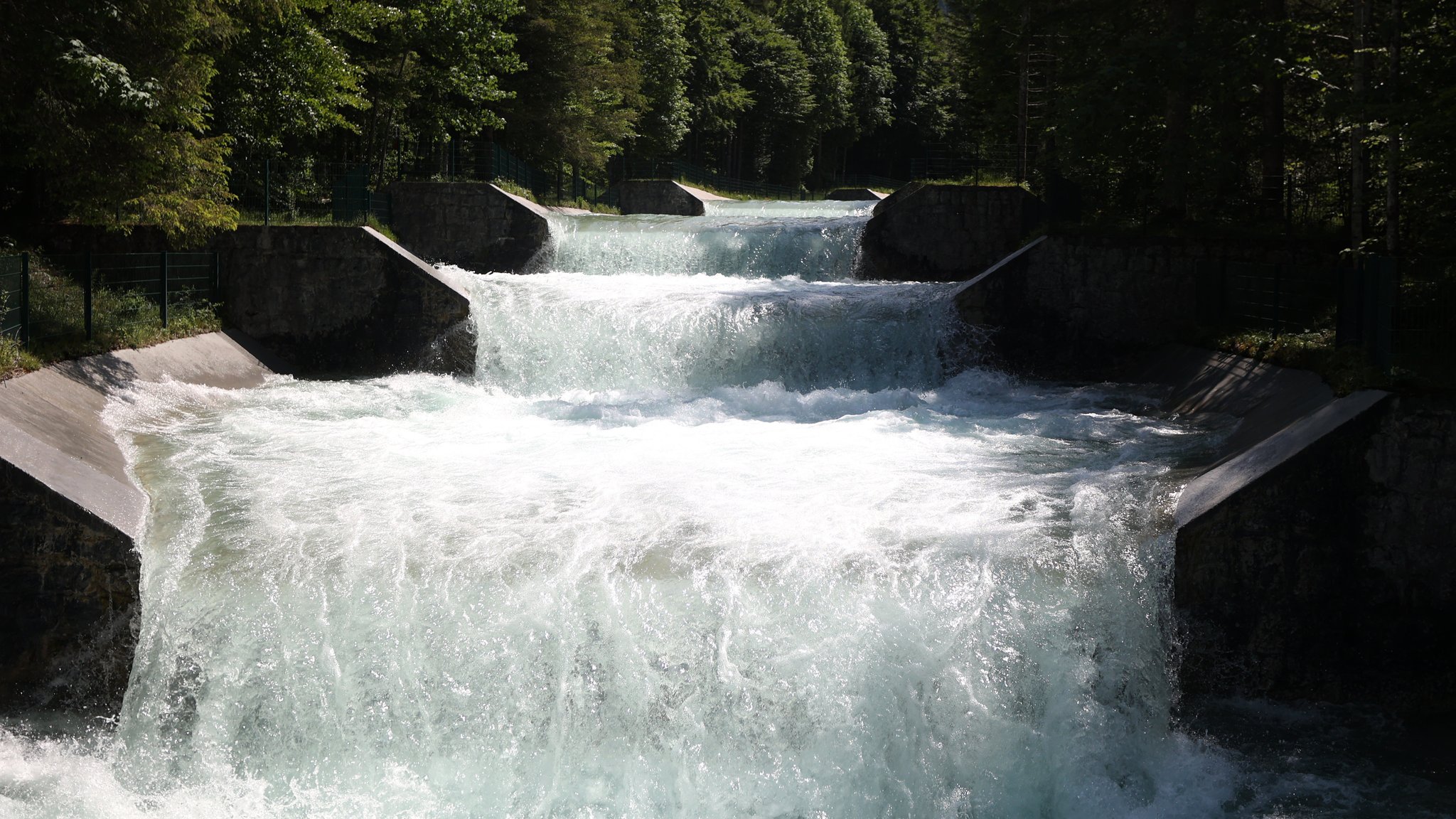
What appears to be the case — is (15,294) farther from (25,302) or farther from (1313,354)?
(1313,354)

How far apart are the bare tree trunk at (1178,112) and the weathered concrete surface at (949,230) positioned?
344cm

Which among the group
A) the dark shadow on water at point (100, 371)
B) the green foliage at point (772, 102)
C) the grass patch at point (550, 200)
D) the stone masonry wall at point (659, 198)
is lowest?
the dark shadow on water at point (100, 371)

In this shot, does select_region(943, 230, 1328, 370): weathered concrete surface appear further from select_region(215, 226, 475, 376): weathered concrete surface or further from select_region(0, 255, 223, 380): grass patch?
select_region(0, 255, 223, 380): grass patch

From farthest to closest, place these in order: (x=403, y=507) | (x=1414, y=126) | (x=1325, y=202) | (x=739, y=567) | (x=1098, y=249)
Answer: (x=1325, y=202) → (x=1098, y=249) → (x=1414, y=126) → (x=403, y=507) → (x=739, y=567)

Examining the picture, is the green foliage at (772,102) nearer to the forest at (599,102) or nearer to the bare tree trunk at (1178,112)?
the forest at (599,102)

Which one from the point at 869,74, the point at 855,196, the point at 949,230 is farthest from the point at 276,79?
the point at 869,74

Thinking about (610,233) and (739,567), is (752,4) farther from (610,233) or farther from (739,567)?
(739,567)

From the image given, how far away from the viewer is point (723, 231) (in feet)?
77.6

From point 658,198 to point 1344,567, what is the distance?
32591 millimetres

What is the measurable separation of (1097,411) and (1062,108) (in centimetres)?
654

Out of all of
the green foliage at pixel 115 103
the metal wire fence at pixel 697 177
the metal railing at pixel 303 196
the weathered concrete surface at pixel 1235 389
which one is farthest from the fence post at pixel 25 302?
the metal wire fence at pixel 697 177

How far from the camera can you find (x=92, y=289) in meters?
14.1

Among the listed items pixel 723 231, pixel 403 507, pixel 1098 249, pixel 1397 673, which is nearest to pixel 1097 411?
pixel 1098 249

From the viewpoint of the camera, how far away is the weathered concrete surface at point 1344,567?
28.9 ft
